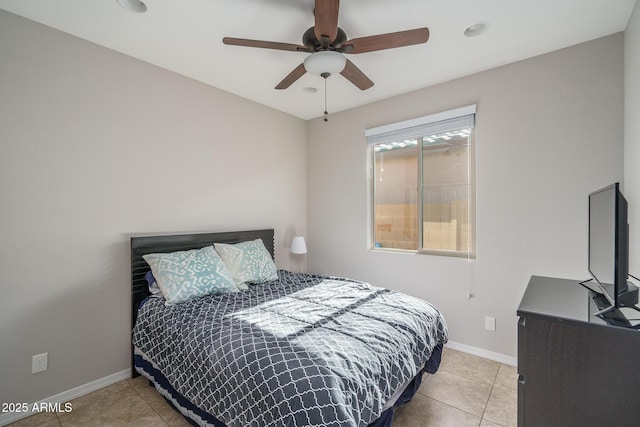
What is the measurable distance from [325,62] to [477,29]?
1.20 metres

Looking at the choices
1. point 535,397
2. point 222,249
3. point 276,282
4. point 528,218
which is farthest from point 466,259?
point 222,249

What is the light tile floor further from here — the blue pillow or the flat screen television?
the flat screen television

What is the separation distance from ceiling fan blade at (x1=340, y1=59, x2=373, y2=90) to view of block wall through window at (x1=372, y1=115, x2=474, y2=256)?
1.11m

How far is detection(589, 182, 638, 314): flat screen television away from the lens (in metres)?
1.24

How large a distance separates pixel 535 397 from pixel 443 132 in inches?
93.4

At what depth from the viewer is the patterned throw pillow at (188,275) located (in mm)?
2230

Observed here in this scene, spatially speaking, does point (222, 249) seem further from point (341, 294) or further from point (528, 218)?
point (528, 218)

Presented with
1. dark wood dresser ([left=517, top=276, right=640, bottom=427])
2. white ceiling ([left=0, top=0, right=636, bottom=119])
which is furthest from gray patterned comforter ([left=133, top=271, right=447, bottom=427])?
white ceiling ([left=0, top=0, right=636, bottom=119])

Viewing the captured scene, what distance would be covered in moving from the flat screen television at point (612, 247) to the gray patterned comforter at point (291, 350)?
100 cm

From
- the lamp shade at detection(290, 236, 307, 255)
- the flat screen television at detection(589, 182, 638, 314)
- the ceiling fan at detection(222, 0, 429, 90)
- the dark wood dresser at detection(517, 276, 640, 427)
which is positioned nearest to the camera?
the dark wood dresser at detection(517, 276, 640, 427)

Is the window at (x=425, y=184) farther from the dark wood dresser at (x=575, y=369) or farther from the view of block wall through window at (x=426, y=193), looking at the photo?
the dark wood dresser at (x=575, y=369)

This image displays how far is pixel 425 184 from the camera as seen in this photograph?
3209 millimetres

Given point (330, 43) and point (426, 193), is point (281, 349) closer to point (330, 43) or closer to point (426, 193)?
point (330, 43)

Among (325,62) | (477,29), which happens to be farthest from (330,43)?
(477,29)
